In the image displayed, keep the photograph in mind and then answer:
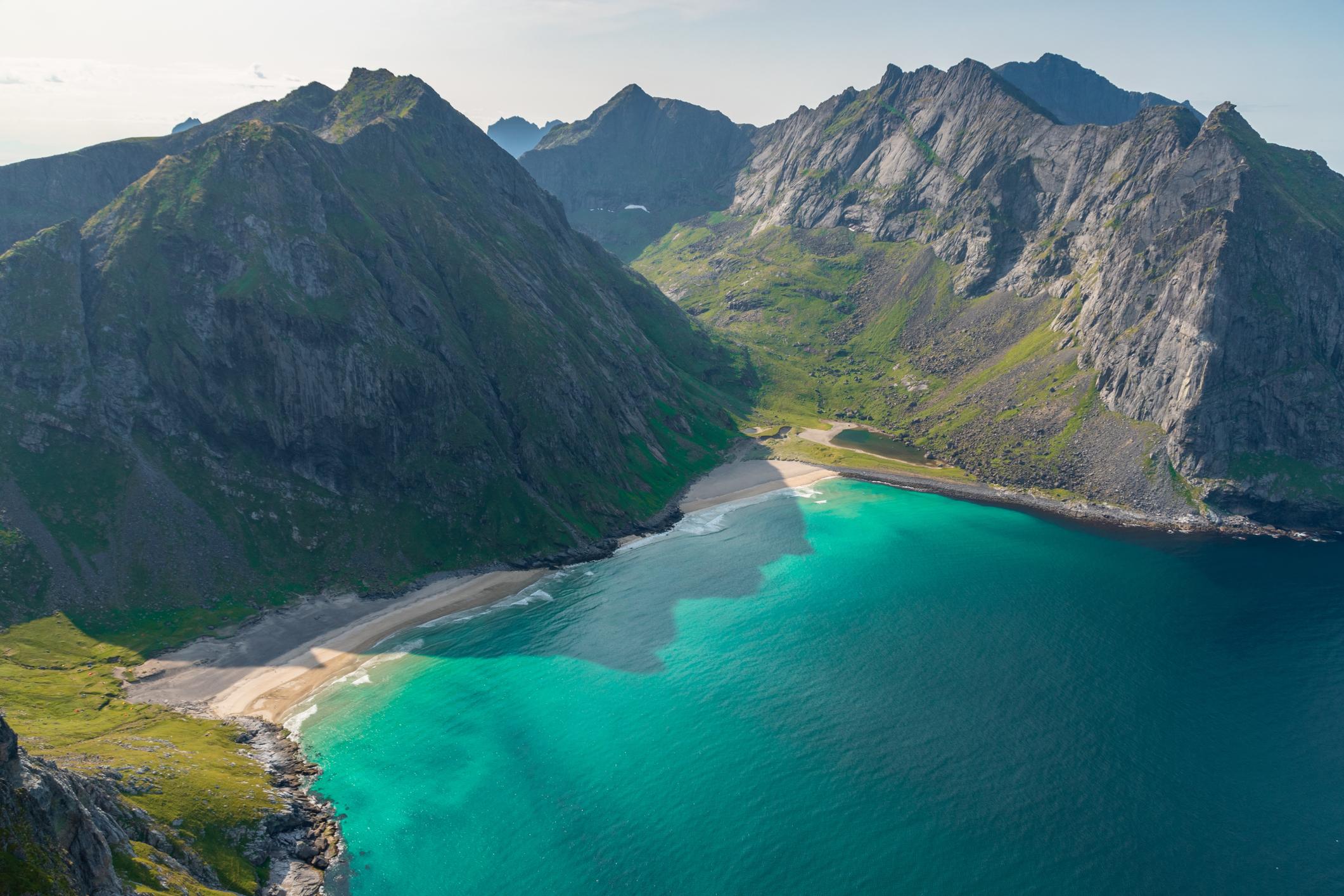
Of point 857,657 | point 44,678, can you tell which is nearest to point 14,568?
point 44,678

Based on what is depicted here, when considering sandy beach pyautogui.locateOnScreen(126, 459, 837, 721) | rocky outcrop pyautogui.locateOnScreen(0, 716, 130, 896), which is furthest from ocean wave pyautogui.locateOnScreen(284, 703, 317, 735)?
rocky outcrop pyautogui.locateOnScreen(0, 716, 130, 896)

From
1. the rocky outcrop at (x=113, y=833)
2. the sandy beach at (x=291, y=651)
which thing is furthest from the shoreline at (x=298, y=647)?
the rocky outcrop at (x=113, y=833)

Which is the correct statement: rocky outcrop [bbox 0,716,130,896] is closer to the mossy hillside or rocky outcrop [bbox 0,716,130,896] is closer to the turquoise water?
the mossy hillside

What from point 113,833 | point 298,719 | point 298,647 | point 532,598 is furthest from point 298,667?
point 113,833

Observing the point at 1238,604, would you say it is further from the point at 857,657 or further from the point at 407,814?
the point at 407,814

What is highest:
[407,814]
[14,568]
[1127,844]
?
[14,568]

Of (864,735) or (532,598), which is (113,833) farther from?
(532,598)
